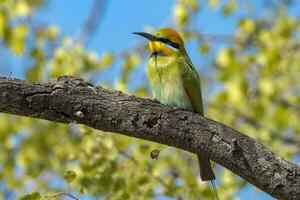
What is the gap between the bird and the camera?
8.02 feet

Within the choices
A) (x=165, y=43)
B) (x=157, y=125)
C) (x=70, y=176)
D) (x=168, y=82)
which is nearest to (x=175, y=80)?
(x=168, y=82)

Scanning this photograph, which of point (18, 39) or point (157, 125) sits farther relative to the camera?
point (18, 39)

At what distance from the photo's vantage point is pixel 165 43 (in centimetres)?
260

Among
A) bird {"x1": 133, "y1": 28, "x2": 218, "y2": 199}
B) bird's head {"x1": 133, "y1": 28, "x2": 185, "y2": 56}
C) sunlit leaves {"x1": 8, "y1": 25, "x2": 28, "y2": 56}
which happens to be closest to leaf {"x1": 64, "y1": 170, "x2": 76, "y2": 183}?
bird {"x1": 133, "y1": 28, "x2": 218, "y2": 199}

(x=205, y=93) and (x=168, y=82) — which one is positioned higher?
(x=205, y=93)

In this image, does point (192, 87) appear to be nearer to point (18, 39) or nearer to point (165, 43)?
point (165, 43)

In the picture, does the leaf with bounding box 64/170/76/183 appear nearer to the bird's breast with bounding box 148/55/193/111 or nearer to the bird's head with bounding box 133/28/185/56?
the bird's breast with bounding box 148/55/193/111

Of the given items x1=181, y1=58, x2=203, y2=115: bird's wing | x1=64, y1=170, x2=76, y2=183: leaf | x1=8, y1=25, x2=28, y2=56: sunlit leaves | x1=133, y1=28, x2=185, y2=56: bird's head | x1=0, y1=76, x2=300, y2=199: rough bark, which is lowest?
x1=0, y1=76, x2=300, y2=199: rough bark

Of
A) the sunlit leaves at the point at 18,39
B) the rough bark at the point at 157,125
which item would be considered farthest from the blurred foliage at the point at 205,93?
the rough bark at the point at 157,125

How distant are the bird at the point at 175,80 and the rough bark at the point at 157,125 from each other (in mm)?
552

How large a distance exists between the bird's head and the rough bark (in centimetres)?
74

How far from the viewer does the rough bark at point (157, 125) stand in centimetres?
175

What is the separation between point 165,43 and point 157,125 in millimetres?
838

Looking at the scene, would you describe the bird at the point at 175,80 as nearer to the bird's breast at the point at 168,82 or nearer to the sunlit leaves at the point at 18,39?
the bird's breast at the point at 168,82
